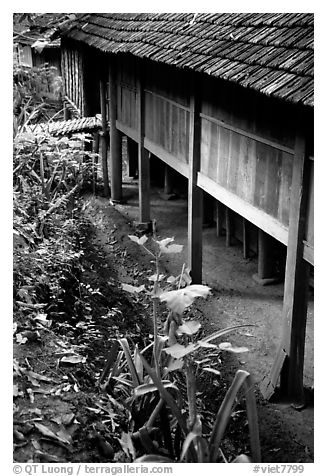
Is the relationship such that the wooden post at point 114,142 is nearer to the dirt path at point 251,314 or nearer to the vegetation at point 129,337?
the dirt path at point 251,314

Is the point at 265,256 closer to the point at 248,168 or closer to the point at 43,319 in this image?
the point at 248,168

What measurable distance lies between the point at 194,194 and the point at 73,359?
3482 millimetres

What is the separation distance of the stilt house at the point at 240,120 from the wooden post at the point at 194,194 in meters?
0.01

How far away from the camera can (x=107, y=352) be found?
5562mm

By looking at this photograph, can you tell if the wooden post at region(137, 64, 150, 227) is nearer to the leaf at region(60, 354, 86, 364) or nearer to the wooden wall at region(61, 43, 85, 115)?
the wooden wall at region(61, 43, 85, 115)

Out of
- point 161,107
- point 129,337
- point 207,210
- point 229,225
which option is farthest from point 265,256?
point 129,337

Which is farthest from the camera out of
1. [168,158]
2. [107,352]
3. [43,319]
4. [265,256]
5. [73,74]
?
[73,74]

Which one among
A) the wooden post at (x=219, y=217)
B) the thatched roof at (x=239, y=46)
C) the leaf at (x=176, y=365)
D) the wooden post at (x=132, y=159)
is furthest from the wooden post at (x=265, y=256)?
the wooden post at (x=132, y=159)

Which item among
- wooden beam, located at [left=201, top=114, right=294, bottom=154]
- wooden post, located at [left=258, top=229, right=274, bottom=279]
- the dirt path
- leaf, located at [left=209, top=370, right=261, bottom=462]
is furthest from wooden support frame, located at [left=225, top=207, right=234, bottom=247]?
leaf, located at [left=209, top=370, right=261, bottom=462]

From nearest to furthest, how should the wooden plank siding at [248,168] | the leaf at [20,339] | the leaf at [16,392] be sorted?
the leaf at [16,392], the leaf at [20,339], the wooden plank siding at [248,168]

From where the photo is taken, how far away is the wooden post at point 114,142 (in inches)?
435

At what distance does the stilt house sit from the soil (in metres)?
0.44

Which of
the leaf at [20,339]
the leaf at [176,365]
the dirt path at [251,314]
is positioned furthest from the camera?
the dirt path at [251,314]

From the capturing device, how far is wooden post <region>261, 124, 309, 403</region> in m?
5.06
